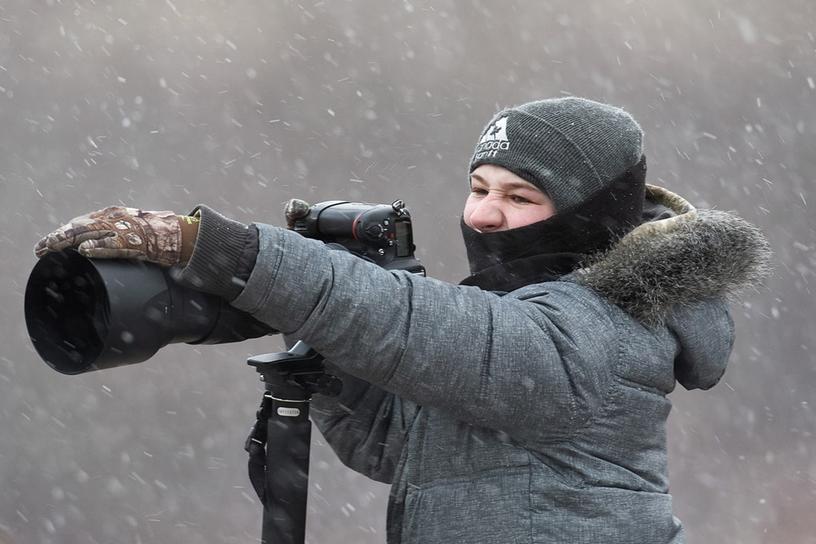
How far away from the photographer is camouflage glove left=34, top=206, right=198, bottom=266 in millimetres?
935

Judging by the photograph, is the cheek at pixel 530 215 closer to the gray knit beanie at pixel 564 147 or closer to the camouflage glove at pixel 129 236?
the gray knit beanie at pixel 564 147

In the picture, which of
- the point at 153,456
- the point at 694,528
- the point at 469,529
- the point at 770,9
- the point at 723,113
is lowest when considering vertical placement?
the point at 694,528

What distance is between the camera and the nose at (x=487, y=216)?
1160 mm

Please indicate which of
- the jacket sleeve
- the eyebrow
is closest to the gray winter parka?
the jacket sleeve

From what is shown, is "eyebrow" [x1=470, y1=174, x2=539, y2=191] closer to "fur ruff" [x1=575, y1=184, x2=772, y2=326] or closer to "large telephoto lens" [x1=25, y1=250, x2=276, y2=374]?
"fur ruff" [x1=575, y1=184, x2=772, y2=326]

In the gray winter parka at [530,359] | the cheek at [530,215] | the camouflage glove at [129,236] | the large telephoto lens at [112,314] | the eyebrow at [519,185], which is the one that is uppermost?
the camouflage glove at [129,236]

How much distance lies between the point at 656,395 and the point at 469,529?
243 millimetres

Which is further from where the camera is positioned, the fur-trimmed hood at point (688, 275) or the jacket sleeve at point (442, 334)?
the fur-trimmed hood at point (688, 275)

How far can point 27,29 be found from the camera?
13.7ft

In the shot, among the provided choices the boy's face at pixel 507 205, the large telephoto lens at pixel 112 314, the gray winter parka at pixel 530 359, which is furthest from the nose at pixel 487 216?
the large telephoto lens at pixel 112 314

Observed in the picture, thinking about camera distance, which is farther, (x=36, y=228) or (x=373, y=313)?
(x=36, y=228)

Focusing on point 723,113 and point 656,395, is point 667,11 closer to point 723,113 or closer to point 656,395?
point 723,113

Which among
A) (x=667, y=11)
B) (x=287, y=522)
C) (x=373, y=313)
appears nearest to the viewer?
(x=373, y=313)

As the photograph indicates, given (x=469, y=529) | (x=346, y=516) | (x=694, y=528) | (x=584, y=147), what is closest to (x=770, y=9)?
(x=694, y=528)
